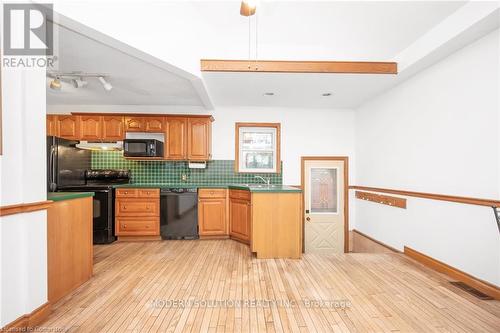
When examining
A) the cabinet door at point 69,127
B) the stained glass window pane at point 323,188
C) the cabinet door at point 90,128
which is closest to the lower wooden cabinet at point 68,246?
the cabinet door at point 90,128

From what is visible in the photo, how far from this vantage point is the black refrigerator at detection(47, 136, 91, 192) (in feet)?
11.1

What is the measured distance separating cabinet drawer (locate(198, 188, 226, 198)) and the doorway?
1.72 metres

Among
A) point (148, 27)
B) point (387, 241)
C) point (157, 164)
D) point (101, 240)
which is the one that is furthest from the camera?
point (157, 164)

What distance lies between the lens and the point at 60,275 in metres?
2.03

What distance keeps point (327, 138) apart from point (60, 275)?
4.62 metres

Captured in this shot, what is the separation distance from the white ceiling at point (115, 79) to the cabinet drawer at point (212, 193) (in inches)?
67.4

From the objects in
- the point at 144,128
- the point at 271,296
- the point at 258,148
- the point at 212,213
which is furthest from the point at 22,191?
the point at 258,148

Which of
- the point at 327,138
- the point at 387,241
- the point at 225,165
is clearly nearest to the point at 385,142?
the point at 327,138

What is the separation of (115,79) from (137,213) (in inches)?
88.2

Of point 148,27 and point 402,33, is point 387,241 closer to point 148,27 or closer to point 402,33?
point 402,33

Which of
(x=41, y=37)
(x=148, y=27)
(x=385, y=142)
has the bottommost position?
(x=385, y=142)

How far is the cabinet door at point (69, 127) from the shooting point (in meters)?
4.22

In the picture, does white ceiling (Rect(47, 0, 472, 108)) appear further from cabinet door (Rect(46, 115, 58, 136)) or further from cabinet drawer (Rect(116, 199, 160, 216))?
cabinet drawer (Rect(116, 199, 160, 216))

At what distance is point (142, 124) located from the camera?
4270mm
